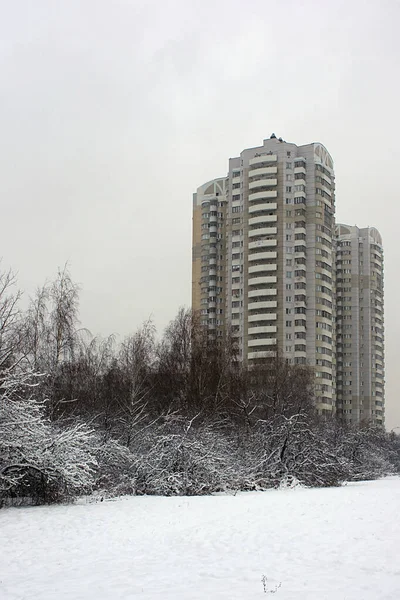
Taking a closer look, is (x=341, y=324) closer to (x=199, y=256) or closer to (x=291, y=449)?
(x=199, y=256)

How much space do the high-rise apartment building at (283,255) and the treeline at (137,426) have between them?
37316mm

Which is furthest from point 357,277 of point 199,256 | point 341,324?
point 199,256

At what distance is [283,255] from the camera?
279 feet

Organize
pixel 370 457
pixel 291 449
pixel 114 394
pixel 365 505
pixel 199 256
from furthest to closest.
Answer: pixel 199 256 < pixel 370 457 < pixel 114 394 < pixel 291 449 < pixel 365 505

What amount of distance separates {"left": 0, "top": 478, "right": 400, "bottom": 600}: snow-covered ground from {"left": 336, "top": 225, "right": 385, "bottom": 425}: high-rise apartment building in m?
85.0

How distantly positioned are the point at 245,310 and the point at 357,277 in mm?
27913

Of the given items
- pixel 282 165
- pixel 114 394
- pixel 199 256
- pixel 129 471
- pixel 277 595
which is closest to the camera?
pixel 277 595

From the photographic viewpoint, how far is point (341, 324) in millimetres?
104625

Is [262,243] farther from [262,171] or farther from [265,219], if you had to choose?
[262,171]

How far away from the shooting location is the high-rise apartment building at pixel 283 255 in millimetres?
83312

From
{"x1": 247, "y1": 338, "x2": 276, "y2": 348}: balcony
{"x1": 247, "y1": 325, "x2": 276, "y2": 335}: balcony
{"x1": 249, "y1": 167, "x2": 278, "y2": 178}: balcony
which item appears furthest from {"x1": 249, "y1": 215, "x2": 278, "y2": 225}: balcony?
{"x1": 247, "y1": 338, "x2": 276, "y2": 348}: balcony

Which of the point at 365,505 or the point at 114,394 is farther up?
the point at 114,394

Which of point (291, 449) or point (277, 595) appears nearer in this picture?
point (277, 595)

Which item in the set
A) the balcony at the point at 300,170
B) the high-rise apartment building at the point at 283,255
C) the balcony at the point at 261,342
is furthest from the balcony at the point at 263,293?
the balcony at the point at 300,170
